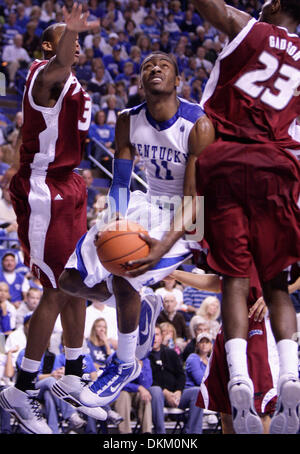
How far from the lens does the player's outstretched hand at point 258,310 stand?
498 centimetres

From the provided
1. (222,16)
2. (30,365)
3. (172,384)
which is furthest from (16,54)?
(222,16)

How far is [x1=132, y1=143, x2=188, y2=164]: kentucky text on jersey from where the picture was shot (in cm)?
441

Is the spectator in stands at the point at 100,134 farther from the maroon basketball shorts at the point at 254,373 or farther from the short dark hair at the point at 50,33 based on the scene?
the maroon basketball shorts at the point at 254,373

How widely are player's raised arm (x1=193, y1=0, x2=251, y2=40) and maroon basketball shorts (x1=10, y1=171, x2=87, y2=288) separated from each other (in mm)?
1579

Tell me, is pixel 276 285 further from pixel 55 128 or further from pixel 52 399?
pixel 52 399

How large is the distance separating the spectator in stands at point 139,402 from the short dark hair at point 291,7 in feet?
14.8

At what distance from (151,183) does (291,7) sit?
140 centimetres

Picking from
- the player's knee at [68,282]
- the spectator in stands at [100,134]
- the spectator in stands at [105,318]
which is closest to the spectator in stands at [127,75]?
the spectator in stands at [100,134]

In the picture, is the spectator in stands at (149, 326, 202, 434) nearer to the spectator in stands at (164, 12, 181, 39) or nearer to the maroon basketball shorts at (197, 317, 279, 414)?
the maroon basketball shorts at (197, 317, 279, 414)

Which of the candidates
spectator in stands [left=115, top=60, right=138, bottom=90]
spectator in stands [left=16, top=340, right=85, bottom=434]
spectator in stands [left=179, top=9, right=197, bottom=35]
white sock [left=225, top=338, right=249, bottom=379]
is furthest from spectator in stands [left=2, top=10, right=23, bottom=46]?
white sock [left=225, top=338, right=249, bottom=379]

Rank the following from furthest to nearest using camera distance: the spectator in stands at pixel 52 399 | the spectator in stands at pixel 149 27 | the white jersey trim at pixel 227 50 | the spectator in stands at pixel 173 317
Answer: the spectator in stands at pixel 149 27 < the spectator in stands at pixel 173 317 < the spectator in stands at pixel 52 399 < the white jersey trim at pixel 227 50

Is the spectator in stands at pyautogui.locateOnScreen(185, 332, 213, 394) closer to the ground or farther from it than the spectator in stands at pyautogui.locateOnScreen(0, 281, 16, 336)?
closer to the ground
